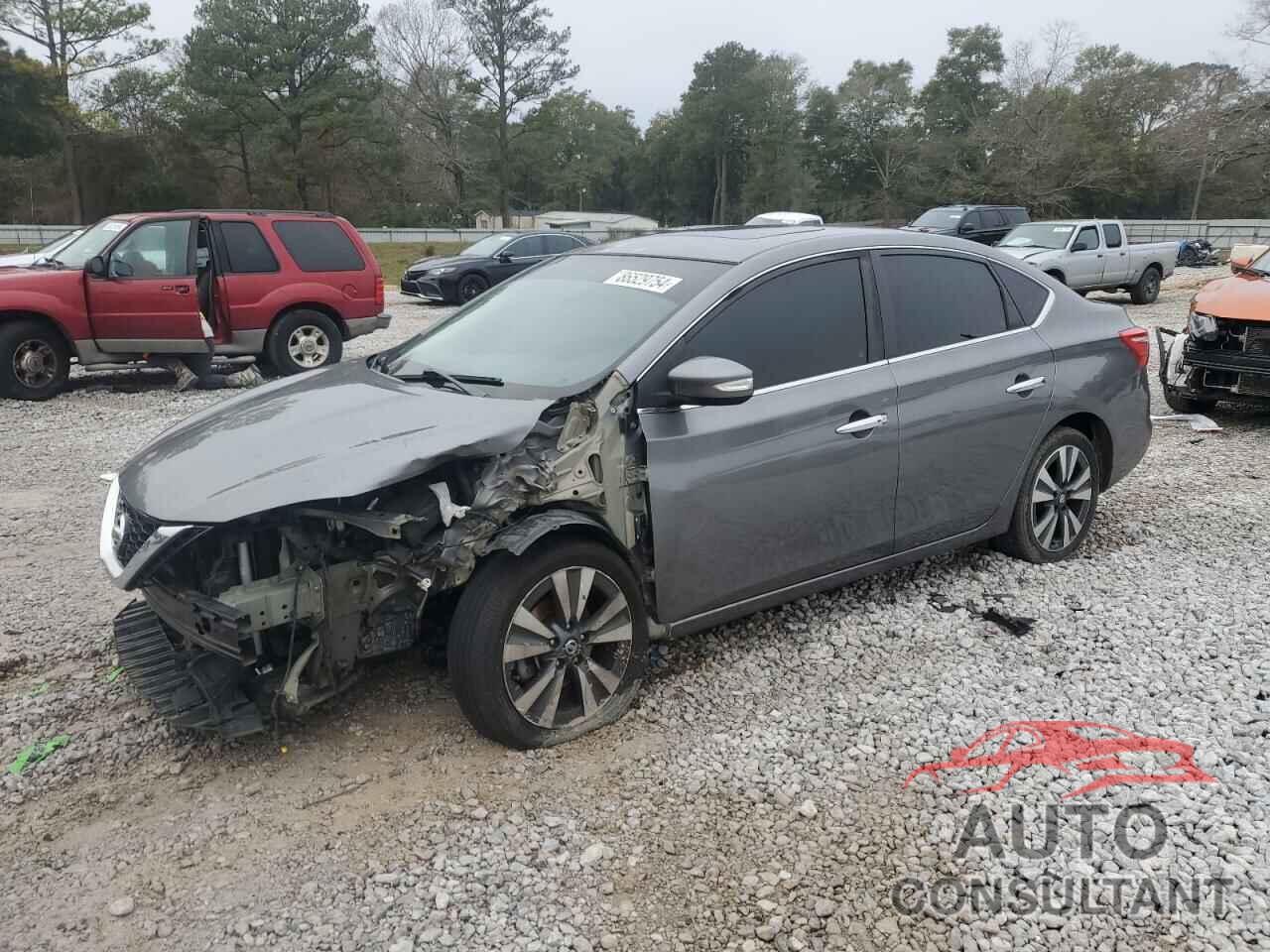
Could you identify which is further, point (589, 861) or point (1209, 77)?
point (1209, 77)

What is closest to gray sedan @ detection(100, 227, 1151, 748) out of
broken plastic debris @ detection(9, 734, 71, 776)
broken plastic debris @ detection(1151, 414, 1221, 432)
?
broken plastic debris @ detection(9, 734, 71, 776)

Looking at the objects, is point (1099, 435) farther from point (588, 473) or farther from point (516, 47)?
point (516, 47)

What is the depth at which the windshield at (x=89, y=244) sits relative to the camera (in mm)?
9930

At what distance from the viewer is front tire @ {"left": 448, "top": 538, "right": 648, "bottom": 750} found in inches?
122

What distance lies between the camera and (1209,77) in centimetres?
5078

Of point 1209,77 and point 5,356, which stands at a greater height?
point 1209,77

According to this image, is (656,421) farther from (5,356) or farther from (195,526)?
(5,356)

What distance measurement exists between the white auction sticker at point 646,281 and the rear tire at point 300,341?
24.5 ft

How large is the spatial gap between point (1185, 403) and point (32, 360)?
1103cm

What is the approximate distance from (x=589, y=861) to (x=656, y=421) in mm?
1487

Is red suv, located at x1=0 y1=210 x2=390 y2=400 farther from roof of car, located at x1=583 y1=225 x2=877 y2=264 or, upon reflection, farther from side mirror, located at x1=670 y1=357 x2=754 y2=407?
side mirror, located at x1=670 y1=357 x2=754 y2=407

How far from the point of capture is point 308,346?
36.1 ft

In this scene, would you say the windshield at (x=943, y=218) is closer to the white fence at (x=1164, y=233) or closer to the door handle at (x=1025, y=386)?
the white fence at (x=1164, y=233)

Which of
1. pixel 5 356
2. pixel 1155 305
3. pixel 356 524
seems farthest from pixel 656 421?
pixel 1155 305
